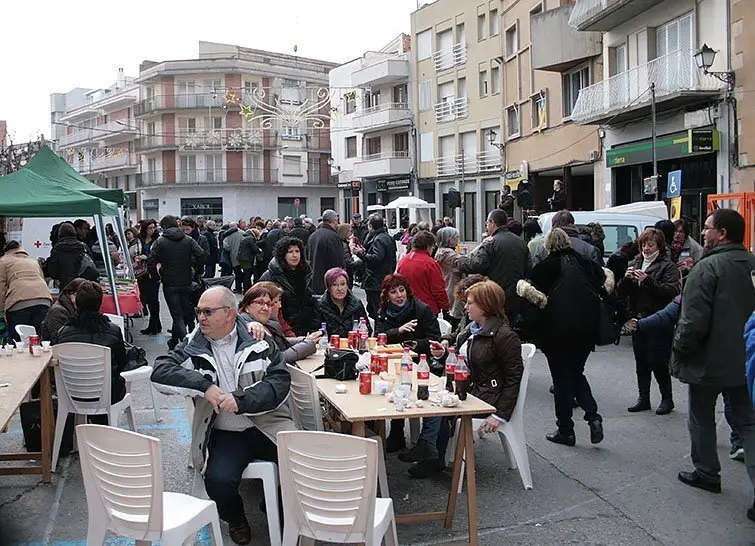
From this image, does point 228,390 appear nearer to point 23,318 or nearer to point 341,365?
point 341,365

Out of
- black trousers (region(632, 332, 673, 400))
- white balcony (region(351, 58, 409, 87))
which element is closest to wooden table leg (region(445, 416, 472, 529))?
black trousers (region(632, 332, 673, 400))

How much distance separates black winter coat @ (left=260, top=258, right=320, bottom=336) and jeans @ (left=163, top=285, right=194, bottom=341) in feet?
12.2

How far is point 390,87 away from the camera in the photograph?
44.7m

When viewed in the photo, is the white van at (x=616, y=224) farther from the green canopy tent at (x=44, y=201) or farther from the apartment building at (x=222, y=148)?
the apartment building at (x=222, y=148)

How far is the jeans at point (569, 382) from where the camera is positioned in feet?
21.3

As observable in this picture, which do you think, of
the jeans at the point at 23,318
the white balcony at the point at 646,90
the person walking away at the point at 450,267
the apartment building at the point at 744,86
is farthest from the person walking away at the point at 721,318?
the white balcony at the point at 646,90

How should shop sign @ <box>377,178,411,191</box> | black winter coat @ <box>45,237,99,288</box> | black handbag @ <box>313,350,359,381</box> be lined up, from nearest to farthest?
black handbag @ <box>313,350,359,381</box>
black winter coat @ <box>45,237,99,288</box>
shop sign @ <box>377,178,411,191</box>

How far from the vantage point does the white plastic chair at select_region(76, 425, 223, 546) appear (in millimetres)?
3629

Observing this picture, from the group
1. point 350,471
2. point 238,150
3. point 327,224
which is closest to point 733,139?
point 327,224

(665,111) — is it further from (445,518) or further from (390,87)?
(390,87)

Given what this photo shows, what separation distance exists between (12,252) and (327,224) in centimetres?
422

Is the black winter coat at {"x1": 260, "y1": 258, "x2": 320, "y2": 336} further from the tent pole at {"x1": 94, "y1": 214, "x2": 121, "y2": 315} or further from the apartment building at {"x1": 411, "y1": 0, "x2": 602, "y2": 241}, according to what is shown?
the apartment building at {"x1": 411, "y1": 0, "x2": 602, "y2": 241}

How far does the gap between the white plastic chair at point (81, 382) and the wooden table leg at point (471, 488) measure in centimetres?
296

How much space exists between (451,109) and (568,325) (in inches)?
1352
